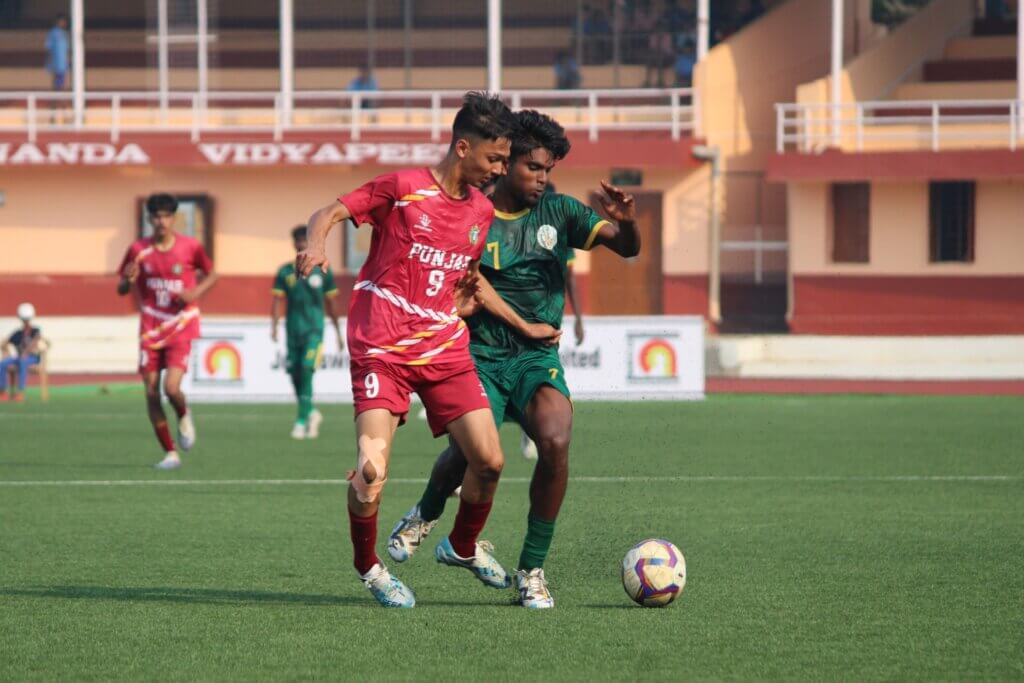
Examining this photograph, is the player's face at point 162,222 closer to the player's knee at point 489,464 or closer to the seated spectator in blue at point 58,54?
the player's knee at point 489,464

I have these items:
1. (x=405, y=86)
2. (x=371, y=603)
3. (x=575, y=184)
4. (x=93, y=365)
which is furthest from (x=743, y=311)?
(x=371, y=603)

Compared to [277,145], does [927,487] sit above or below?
below

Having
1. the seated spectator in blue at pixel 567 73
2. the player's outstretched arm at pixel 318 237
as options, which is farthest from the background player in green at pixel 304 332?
the seated spectator in blue at pixel 567 73

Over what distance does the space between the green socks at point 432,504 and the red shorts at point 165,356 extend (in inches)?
266

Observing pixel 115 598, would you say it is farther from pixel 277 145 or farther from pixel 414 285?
pixel 277 145

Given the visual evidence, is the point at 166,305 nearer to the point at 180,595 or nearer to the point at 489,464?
the point at 180,595

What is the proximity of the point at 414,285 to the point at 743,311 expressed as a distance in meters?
28.2

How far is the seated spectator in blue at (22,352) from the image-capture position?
2555cm

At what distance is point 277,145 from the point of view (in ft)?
115

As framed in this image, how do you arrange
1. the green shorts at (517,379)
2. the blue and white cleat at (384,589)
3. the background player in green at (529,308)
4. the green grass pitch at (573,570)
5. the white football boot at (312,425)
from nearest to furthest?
1. the green grass pitch at (573,570)
2. the blue and white cleat at (384,589)
3. the background player in green at (529,308)
4. the green shorts at (517,379)
5. the white football boot at (312,425)

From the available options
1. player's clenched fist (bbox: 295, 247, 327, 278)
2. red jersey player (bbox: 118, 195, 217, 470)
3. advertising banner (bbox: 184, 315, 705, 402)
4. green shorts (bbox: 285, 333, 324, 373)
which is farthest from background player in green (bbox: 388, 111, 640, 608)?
advertising banner (bbox: 184, 315, 705, 402)

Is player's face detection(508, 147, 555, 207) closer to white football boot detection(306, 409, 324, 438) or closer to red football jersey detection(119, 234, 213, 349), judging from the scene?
red football jersey detection(119, 234, 213, 349)

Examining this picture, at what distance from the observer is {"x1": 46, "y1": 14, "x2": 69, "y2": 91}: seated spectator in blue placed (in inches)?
1460

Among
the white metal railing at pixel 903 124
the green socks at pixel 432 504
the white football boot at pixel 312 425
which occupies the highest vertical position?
the white metal railing at pixel 903 124
